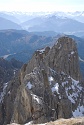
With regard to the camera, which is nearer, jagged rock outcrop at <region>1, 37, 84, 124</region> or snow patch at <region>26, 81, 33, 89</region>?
jagged rock outcrop at <region>1, 37, 84, 124</region>

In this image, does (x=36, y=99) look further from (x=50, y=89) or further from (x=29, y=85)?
(x=50, y=89)

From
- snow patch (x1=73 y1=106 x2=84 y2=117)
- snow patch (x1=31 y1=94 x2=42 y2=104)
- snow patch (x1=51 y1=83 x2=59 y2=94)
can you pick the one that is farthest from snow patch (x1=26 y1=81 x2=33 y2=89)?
snow patch (x1=73 y1=106 x2=84 y2=117)

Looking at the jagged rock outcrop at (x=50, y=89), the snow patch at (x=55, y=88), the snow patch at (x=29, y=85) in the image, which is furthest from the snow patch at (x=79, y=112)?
the snow patch at (x=29, y=85)

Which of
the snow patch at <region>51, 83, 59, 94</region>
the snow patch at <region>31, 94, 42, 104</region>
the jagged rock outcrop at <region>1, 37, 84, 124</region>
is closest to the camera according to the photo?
the snow patch at <region>31, 94, 42, 104</region>

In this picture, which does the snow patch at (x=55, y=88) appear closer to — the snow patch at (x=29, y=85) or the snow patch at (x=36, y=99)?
the snow patch at (x=29, y=85)

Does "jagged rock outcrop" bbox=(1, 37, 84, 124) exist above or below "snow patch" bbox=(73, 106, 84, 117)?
above

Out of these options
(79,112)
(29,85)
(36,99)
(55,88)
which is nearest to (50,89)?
(55,88)

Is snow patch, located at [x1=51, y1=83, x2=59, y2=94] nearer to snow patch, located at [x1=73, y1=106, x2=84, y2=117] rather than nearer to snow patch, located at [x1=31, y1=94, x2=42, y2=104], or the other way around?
snow patch, located at [x1=31, y1=94, x2=42, y2=104]

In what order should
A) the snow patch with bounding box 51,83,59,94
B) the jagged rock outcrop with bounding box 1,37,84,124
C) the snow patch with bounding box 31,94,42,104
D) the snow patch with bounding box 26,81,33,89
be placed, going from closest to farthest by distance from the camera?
the snow patch with bounding box 31,94,42,104 < the jagged rock outcrop with bounding box 1,37,84,124 < the snow patch with bounding box 26,81,33,89 < the snow patch with bounding box 51,83,59,94

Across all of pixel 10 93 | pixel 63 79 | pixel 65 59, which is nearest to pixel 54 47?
pixel 65 59
